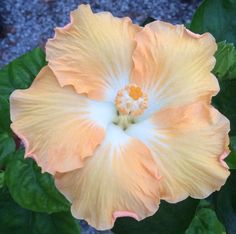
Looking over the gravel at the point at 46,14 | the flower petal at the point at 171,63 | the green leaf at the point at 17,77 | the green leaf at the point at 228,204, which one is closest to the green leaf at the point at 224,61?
the flower petal at the point at 171,63

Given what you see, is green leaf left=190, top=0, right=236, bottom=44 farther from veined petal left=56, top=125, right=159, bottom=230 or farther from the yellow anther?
veined petal left=56, top=125, right=159, bottom=230

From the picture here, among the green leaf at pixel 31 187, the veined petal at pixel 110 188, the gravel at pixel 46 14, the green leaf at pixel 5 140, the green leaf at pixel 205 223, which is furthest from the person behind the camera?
the gravel at pixel 46 14

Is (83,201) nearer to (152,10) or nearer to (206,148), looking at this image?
(206,148)

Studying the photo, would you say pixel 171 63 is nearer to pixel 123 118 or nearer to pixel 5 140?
pixel 123 118

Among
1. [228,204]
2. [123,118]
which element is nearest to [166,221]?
[228,204]

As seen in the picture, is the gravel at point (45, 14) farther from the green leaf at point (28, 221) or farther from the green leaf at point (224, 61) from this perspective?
the green leaf at point (224, 61)

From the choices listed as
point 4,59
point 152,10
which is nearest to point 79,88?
point 4,59

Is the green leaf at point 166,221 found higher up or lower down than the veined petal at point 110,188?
lower down
